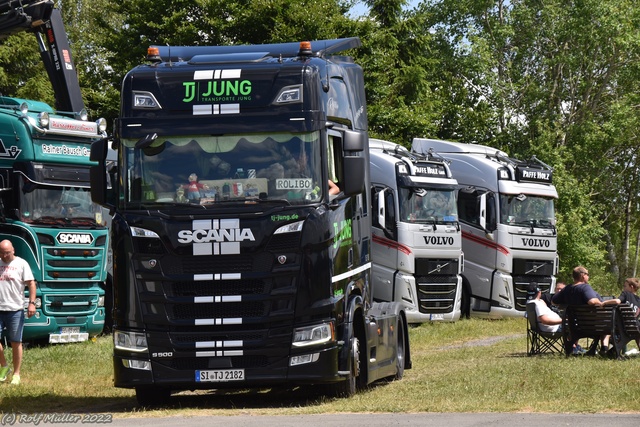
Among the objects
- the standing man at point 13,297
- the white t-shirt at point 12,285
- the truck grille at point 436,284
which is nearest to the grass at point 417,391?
the standing man at point 13,297

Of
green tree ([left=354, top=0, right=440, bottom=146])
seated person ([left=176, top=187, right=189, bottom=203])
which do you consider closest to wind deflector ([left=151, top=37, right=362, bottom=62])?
seated person ([left=176, top=187, right=189, bottom=203])

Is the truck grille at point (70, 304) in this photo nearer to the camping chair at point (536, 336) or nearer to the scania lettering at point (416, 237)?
the scania lettering at point (416, 237)

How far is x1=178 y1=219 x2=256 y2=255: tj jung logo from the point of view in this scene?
11641 millimetres

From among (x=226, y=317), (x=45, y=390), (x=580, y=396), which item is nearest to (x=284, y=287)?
(x=226, y=317)

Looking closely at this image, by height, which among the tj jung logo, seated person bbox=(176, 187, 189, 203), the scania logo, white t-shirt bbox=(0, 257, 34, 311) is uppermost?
seated person bbox=(176, 187, 189, 203)

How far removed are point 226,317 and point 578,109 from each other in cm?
3848

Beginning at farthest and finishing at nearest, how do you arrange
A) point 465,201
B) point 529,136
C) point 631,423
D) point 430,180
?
point 529,136
point 465,201
point 430,180
point 631,423

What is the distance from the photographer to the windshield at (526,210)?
2872cm

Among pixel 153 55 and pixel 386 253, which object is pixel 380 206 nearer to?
pixel 386 253

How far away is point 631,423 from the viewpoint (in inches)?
387

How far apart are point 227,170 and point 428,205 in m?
14.7

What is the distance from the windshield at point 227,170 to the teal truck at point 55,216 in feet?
26.2

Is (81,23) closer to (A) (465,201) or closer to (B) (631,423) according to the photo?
(A) (465,201)

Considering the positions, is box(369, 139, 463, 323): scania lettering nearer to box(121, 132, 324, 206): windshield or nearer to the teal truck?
the teal truck
